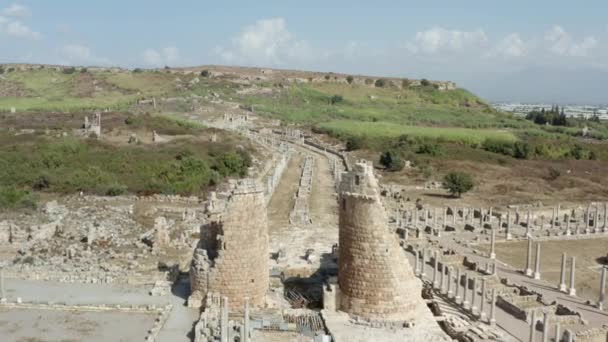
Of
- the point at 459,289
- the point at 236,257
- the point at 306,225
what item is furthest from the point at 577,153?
the point at 236,257

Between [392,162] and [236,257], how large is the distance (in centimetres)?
4038

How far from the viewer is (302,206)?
116 ft

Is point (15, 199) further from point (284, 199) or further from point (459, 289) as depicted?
point (459, 289)

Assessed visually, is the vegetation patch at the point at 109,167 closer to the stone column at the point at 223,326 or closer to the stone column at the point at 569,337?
the stone column at the point at 223,326

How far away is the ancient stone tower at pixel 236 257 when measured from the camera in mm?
15836

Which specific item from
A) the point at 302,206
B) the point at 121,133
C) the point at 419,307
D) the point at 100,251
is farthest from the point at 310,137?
the point at 419,307

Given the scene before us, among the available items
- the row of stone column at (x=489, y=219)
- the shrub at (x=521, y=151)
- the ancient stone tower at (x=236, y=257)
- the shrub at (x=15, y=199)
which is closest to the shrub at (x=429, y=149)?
the shrub at (x=521, y=151)

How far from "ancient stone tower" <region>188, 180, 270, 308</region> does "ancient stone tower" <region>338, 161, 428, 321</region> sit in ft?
8.12

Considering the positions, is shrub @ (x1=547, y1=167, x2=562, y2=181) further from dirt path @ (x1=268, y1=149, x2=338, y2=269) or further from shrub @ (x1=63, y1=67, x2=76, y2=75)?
shrub @ (x1=63, y1=67, x2=76, y2=75)

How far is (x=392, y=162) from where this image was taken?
54.9 m

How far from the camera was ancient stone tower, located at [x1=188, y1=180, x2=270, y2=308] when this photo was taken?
1584 centimetres

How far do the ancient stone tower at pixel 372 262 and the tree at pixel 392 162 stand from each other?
130ft

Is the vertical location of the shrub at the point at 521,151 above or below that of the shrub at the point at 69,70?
below

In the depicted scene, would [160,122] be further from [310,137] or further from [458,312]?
[458,312]
